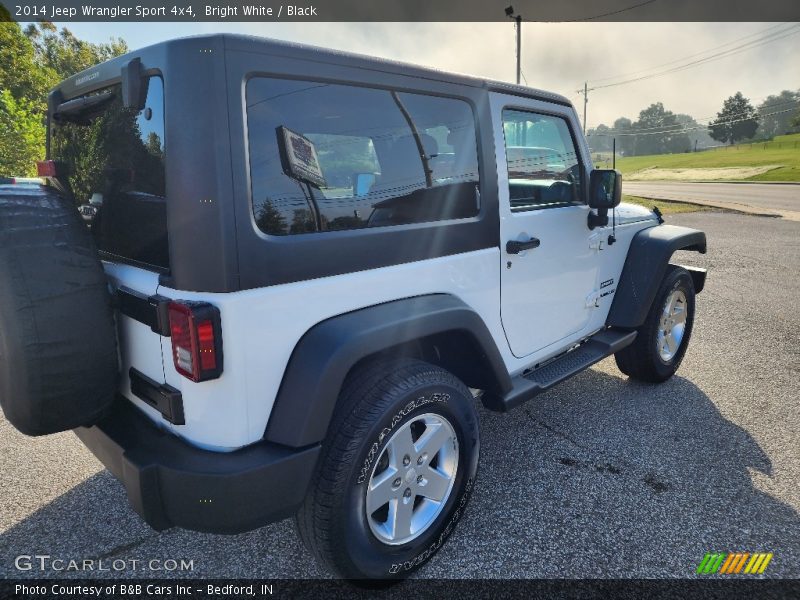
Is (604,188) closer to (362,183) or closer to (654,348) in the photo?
(654,348)

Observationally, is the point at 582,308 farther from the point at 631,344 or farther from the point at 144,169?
the point at 144,169

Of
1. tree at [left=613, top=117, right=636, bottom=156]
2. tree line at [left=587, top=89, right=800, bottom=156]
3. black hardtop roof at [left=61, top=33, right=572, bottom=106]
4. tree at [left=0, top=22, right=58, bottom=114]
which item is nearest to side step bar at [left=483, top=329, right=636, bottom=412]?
black hardtop roof at [left=61, top=33, right=572, bottom=106]

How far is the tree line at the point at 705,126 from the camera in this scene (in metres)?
87.6

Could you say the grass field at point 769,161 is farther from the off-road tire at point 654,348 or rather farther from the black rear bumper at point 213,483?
the black rear bumper at point 213,483

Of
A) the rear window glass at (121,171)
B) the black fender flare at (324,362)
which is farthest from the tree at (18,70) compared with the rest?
the black fender flare at (324,362)

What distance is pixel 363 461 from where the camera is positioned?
74.2 inches

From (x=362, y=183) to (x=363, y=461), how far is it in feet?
3.44

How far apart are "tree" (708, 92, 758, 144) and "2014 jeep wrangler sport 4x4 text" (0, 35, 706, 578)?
104704 mm

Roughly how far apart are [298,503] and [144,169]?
1.29 meters

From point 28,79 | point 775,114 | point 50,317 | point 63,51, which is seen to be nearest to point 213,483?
point 50,317

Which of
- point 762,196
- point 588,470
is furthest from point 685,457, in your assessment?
point 762,196

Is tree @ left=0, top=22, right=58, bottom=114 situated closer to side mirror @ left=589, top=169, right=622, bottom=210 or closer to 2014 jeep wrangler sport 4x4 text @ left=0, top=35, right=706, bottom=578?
2014 jeep wrangler sport 4x4 text @ left=0, top=35, right=706, bottom=578

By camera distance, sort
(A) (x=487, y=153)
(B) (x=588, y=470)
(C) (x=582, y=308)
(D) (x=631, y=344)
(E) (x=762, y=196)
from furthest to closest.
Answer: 1. (E) (x=762, y=196)
2. (D) (x=631, y=344)
3. (C) (x=582, y=308)
4. (B) (x=588, y=470)
5. (A) (x=487, y=153)

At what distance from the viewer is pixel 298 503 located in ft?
5.81
